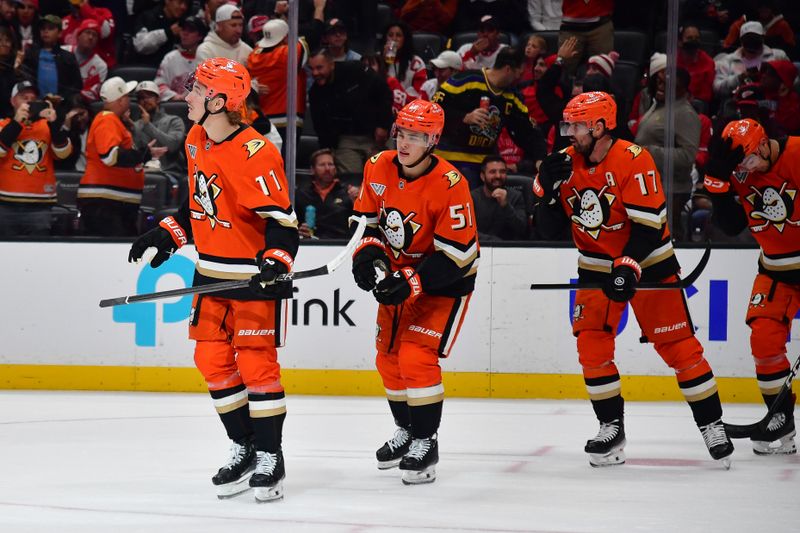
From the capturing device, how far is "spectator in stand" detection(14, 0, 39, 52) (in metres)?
8.63

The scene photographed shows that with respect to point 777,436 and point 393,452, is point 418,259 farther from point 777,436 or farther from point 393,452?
point 777,436

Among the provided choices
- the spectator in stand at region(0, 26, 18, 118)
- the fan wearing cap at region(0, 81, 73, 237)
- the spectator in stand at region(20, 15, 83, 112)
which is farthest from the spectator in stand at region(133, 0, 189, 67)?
the fan wearing cap at region(0, 81, 73, 237)

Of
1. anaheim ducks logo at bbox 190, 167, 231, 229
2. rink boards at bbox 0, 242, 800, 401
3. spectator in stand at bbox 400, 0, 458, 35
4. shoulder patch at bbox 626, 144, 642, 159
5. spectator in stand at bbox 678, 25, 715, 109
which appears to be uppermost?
spectator in stand at bbox 400, 0, 458, 35

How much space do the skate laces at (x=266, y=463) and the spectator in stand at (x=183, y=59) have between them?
179 inches

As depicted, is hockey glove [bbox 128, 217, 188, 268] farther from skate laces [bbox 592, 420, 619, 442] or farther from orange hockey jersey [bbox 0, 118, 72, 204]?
orange hockey jersey [bbox 0, 118, 72, 204]

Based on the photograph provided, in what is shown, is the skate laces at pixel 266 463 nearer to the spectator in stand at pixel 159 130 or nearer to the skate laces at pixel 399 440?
the skate laces at pixel 399 440

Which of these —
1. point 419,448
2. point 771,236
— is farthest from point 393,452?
point 771,236

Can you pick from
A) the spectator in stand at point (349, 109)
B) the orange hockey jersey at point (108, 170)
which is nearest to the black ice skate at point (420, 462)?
the spectator in stand at point (349, 109)

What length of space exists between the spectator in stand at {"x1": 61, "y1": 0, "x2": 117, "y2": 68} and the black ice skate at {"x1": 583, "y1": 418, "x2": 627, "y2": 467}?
524 centimetres

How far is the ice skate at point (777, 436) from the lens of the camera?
5.18 metres

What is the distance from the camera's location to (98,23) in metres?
8.89

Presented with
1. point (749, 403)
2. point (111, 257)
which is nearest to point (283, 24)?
point (111, 257)

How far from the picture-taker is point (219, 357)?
4133 mm

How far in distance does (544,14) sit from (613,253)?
11.2ft
